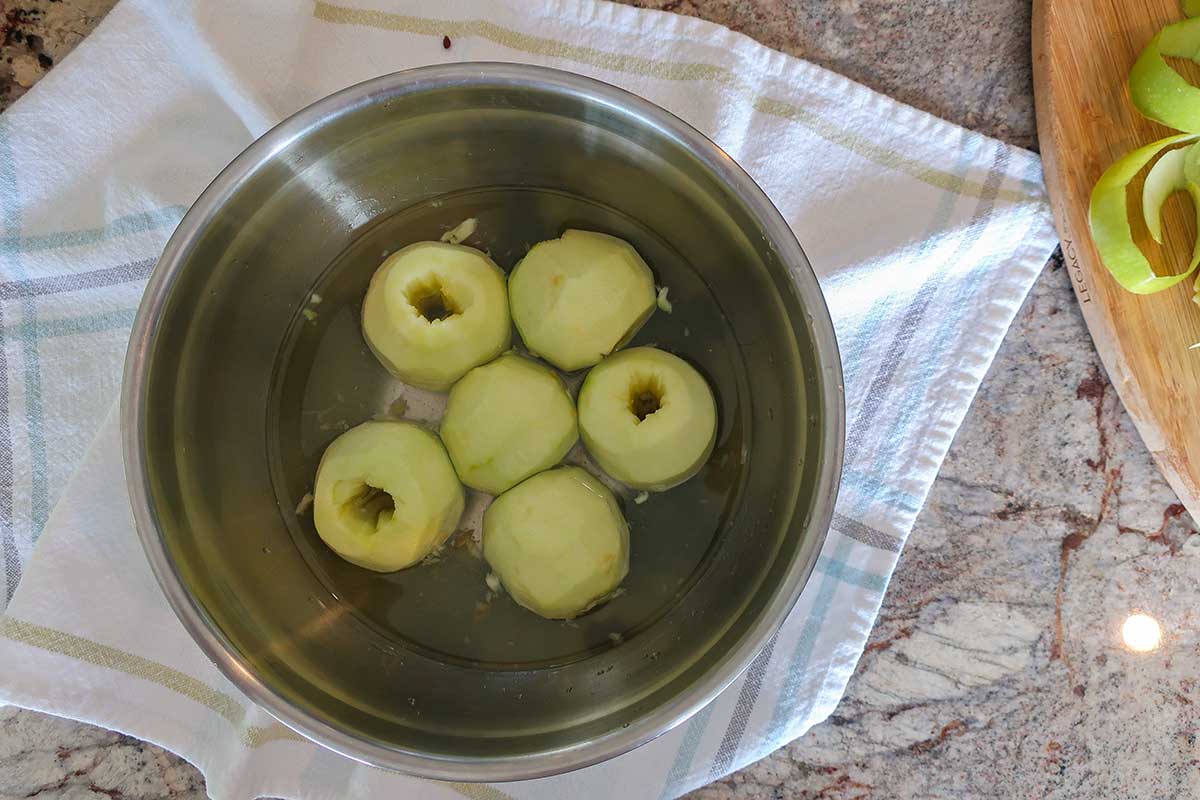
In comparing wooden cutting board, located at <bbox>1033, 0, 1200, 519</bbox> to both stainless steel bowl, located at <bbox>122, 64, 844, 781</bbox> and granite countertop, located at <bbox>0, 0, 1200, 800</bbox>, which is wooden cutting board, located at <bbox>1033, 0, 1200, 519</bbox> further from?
stainless steel bowl, located at <bbox>122, 64, 844, 781</bbox>

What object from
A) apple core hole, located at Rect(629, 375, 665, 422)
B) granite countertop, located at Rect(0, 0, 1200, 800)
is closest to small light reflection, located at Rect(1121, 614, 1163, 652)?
granite countertop, located at Rect(0, 0, 1200, 800)

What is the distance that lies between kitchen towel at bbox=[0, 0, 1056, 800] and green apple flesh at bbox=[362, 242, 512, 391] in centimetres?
24

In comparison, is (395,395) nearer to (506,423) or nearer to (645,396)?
(506,423)

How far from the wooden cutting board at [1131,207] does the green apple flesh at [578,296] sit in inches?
18.8

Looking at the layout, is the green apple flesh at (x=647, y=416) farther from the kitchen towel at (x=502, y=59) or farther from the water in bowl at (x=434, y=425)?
the kitchen towel at (x=502, y=59)

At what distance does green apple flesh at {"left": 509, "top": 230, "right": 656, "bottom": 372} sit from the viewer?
0.84 m

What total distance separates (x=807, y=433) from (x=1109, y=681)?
55 cm

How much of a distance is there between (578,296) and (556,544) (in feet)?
0.77

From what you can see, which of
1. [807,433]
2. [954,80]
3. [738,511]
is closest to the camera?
[807,433]

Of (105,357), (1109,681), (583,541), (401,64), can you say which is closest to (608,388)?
(583,541)

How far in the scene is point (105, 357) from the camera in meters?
0.92

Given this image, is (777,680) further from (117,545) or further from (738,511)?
(117,545)

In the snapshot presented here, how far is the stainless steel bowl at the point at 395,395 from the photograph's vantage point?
719mm

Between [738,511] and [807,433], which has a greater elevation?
[807,433]
